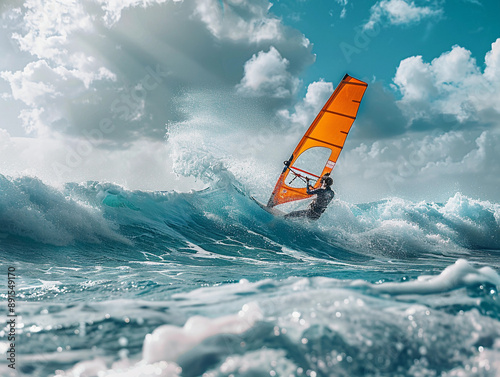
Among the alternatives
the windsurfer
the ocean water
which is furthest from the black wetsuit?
the ocean water

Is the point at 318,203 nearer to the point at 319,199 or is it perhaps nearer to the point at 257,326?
the point at 319,199

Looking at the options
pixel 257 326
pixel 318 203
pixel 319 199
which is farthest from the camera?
pixel 318 203

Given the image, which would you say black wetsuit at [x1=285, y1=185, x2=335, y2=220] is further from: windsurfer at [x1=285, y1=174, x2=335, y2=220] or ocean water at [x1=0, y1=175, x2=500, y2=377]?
ocean water at [x1=0, y1=175, x2=500, y2=377]

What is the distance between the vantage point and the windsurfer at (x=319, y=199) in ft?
33.2

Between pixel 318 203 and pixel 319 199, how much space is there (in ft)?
0.60

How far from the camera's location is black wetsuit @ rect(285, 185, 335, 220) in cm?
1020

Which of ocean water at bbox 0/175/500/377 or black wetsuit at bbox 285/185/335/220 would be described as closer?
ocean water at bbox 0/175/500/377

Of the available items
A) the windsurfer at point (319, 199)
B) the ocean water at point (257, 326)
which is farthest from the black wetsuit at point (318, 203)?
the ocean water at point (257, 326)

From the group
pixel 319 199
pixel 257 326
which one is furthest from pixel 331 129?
pixel 257 326

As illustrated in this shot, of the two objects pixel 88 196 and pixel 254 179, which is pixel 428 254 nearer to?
pixel 254 179

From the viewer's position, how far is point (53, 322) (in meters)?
2.51

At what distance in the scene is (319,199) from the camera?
34.1ft

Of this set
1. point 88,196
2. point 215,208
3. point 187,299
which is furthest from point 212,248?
point 187,299

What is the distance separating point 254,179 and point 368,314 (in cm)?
1176
